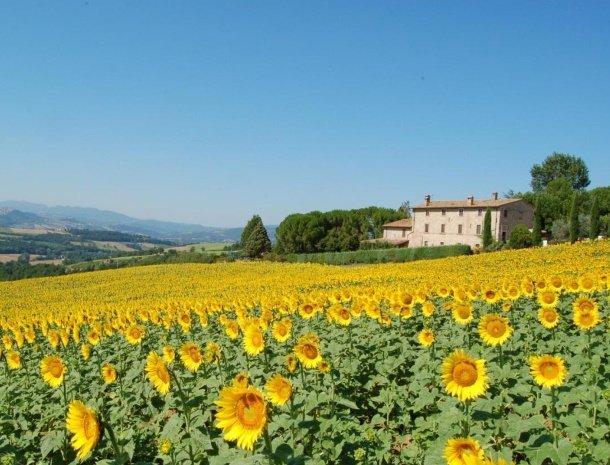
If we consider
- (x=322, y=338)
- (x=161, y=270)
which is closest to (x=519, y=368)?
(x=322, y=338)

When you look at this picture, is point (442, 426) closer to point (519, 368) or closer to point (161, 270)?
point (519, 368)

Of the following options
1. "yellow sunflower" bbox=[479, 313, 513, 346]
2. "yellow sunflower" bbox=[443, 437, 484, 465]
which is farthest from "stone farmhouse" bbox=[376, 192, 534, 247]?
"yellow sunflower" bbox=[443, 437, 484, 465]

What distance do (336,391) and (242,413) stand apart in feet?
12.3

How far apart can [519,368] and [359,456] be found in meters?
3.32

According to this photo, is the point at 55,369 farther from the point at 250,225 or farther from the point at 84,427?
the point at 250,225

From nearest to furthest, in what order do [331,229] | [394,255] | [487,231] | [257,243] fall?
[394,255] → [487,231] → [257,243] → [331,229]

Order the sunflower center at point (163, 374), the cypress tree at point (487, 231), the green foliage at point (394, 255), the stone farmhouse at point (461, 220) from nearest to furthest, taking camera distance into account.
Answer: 1. the sunflower center at point (163, 374)
2. the green foliage at point (394, 255)
3. the cypress tree at point (487, 231)
4. the stone farmhouse at point (461, 220)

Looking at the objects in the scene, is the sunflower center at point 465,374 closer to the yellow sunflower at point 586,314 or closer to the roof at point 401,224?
the yellow sunflower at point 586,314

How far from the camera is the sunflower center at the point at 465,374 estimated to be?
11.7ft

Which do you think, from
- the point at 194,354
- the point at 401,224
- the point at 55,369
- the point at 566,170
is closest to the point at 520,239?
the point at 401,224

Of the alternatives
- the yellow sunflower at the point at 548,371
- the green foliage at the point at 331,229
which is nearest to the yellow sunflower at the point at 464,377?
the yellow sunflower at the point at 548,371

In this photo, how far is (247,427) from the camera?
2.63 metres

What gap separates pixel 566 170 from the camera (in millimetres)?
103688

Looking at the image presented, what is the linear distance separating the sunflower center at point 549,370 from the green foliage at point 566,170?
112122mm
